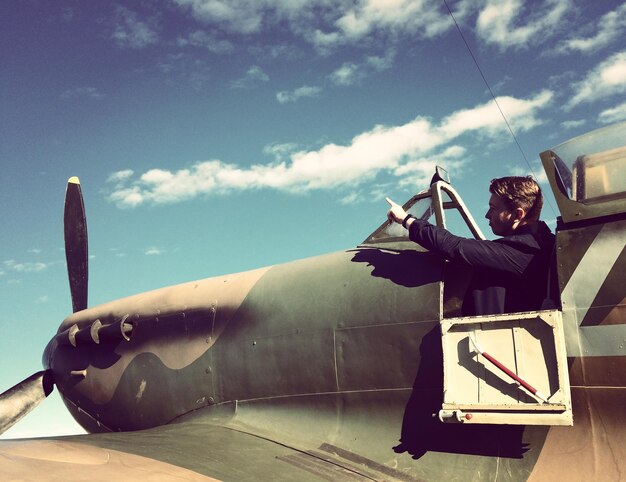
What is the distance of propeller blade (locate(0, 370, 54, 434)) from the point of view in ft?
19.8

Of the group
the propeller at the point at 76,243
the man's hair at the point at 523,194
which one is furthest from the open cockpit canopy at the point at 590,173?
the propeller at the point at 76,243

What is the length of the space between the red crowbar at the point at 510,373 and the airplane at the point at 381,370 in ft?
0.04

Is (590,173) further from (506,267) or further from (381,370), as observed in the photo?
(381,370)

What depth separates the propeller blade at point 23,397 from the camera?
6043 mm

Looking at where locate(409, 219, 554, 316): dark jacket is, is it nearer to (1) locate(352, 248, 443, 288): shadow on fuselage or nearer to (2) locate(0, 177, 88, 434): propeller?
(1) locate(352, 248, 443, 288): shadow on fuselage

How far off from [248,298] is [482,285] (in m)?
2.20

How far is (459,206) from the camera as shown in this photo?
5.34 metres

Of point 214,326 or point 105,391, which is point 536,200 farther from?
point 105,391

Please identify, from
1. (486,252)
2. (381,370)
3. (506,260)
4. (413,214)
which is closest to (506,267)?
(506,260)

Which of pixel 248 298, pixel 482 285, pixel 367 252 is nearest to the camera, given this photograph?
pixel 482 285

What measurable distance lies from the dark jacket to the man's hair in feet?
0.79

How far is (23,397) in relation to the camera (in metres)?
6.24

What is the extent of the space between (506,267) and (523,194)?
0.62m

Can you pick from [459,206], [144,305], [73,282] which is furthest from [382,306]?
[73,282]
